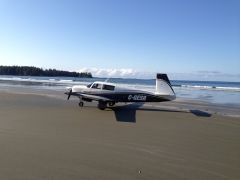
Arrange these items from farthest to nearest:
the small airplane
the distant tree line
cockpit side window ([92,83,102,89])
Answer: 1. the distant tree line
2. cockpit side window ([92,83,102,89])
3. the small airplane

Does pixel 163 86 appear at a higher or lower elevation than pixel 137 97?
higher

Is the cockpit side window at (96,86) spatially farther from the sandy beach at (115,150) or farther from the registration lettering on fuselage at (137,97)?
the sandy beach at (115,150)

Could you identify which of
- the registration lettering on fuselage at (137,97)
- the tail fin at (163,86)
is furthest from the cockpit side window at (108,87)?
the tail fin at (163,86)

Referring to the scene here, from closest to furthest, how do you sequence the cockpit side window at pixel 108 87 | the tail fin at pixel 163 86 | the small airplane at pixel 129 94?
1. the small airplane at pixel 129 94
2. the tail fin at pixel 163 86
3. the cockpit side window at pixel 108 87

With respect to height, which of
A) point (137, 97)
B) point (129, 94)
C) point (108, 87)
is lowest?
point (137, 97)

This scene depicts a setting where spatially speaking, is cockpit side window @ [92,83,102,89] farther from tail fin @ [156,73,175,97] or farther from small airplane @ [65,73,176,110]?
tail fin @ [156,73,175,97]

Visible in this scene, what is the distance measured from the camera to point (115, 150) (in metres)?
6.89

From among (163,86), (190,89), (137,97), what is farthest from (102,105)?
(190,89)

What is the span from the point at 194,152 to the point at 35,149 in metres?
3.65

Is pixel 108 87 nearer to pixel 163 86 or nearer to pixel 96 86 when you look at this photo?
pixel 96 86

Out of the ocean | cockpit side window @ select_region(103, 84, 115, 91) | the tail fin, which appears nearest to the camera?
the tail fin

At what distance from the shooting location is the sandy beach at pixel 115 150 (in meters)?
5.33

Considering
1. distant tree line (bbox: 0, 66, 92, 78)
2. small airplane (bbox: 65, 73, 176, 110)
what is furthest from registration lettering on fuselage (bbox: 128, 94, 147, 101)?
distant tree line (bbox: 0, 66, 92, 78)

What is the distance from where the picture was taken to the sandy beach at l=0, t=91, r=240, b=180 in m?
5.33
